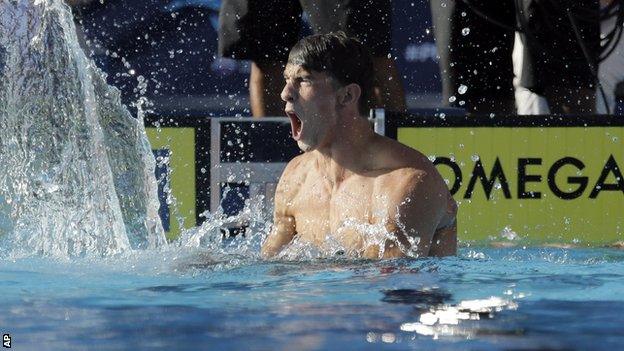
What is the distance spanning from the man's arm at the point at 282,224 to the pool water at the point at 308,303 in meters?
0.10

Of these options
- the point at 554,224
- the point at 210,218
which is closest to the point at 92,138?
the point at 210,218

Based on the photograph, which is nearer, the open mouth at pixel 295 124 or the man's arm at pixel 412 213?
the man's arm at pixel 412 213

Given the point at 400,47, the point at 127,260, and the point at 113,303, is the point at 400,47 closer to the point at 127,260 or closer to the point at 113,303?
the point at 127,260

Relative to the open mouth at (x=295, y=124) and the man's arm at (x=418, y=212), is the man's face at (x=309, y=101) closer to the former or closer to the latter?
the open mouth at (x=295, y=124)

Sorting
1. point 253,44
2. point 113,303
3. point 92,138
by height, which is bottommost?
point 113,303

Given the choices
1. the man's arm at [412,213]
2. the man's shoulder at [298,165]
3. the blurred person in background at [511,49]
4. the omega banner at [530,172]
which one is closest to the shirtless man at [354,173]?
the man's arm at [412,213]

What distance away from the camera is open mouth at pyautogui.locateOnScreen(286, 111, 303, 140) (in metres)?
3.62

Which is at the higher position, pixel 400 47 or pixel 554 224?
pixel 400 47

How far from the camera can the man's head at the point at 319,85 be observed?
361 centimetres

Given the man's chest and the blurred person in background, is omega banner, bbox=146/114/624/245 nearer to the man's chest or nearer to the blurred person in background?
the blurred person in background

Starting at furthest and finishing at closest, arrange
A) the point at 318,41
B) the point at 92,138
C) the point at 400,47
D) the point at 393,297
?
the point at 400,47, the point at 92,138, the point at 318,41, the point at 393,297

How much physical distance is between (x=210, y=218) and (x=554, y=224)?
1.15 meters

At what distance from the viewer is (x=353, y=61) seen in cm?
366

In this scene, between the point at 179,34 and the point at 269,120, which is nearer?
the point at 269,120
